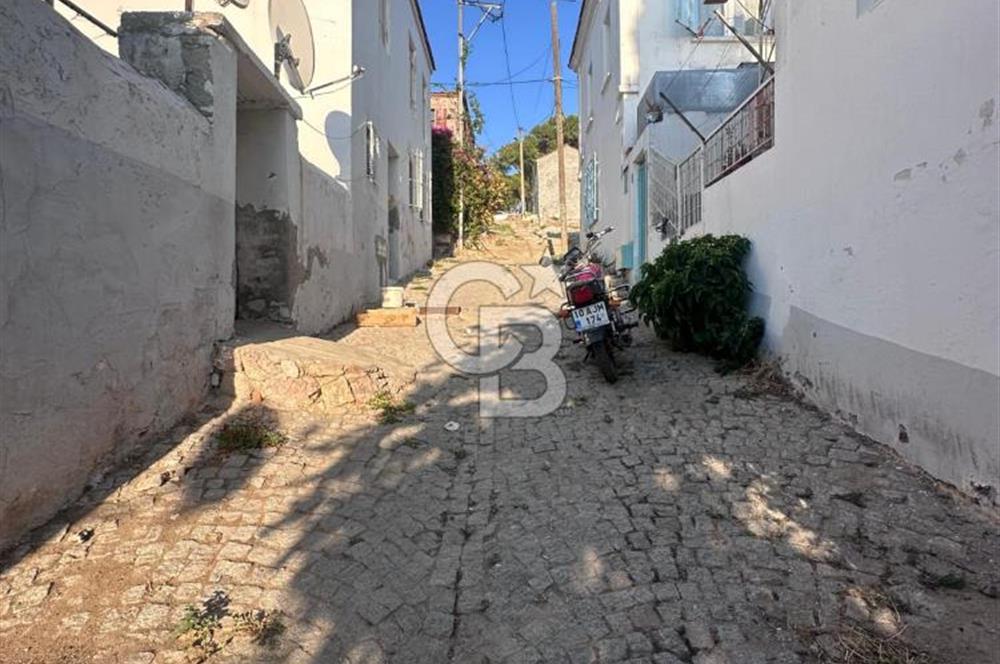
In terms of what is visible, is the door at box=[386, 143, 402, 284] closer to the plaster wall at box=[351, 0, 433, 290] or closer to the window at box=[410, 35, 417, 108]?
the plaster wall at box=[351, 0, 433, 290]

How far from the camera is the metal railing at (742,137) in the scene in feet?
18.1

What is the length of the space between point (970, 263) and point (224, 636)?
3.45m

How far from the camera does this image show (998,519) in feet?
9.07

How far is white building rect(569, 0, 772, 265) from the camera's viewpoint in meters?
10.2

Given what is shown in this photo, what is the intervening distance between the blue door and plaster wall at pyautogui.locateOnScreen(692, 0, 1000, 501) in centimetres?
505

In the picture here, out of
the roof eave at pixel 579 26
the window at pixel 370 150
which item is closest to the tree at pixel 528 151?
the roof eave at pixel 579 26

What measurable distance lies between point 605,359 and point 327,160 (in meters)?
4.71

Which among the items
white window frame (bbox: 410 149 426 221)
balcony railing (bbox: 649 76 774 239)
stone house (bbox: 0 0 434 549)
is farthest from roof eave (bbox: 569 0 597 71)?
stone house (bbox: 0 0 434 549)

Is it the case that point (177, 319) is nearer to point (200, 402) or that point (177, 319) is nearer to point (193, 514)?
point (200, 402)

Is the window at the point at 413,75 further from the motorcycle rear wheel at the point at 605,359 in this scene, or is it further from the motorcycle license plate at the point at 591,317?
the motorcycle rear wheel at the point at 605,359

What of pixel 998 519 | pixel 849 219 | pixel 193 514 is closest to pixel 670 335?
pixel 849 219

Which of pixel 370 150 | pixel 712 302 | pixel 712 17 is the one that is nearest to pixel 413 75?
pixel 370 150

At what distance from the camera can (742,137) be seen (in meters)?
6.23

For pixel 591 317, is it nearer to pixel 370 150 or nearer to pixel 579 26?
pixel 370 150
